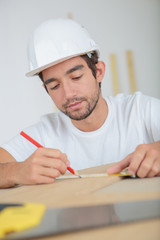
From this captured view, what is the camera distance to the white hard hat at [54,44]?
1617 millimetres

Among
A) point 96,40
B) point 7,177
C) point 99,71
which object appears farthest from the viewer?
point 96,40

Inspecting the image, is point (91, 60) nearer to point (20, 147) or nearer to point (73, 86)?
point (73, 86)

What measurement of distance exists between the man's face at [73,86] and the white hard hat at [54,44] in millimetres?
46

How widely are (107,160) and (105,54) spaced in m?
2.71

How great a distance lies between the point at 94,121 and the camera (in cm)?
188

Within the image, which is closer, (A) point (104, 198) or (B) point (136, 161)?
(A) point (104, 198)

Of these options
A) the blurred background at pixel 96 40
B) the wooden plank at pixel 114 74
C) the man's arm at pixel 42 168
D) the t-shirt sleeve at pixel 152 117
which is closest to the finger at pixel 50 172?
the man's arm at pixel 42 168

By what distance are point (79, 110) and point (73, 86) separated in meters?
0.15

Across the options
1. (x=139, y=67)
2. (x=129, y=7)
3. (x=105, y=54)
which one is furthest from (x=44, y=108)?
(x=129, y=7)

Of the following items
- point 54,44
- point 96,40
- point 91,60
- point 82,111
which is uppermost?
point 96,40

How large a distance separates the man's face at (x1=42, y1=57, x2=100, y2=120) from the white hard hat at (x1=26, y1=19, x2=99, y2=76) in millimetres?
46

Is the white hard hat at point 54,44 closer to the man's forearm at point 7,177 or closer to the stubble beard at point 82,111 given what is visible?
the stubble beard at point 82,111

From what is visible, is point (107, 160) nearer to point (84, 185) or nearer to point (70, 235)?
point (84, 185)

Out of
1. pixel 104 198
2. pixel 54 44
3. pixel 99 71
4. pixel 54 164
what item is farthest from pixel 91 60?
pixel 104 198
